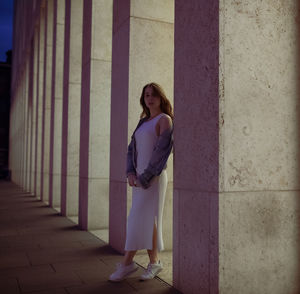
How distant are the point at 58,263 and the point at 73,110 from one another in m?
5.43

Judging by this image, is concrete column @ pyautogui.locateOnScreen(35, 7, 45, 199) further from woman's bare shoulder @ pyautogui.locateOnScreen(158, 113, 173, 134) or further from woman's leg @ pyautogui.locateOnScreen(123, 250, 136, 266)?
woman's bare shoulder @ pyautogui.locateOnScreen(158, 113, 173, 134)

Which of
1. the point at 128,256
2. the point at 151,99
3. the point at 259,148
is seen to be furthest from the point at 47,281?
the point at 259,148

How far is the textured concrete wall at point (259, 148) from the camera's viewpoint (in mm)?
3256

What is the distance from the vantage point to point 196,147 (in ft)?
11.9

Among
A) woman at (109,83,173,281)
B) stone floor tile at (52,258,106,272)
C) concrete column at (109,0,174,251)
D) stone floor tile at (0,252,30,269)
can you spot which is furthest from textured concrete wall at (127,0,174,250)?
stone floor tile at (0,252,30,269)

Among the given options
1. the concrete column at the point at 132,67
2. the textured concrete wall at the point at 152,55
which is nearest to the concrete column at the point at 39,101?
the concrete column at the point at 132,67

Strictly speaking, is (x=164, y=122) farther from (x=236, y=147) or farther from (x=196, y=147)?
(x=236, y=147)

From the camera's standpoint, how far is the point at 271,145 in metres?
3.46

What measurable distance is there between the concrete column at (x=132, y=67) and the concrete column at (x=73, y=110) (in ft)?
12.6

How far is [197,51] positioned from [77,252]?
357 centimetres

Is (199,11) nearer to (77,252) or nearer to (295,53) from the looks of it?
(295,53)

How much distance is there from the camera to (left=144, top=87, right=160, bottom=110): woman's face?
4.32 m

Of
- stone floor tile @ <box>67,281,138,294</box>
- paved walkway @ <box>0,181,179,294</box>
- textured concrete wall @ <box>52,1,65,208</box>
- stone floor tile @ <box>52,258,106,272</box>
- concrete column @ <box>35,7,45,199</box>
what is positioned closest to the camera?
stone floor tile @ <box>67,281,138,294</box>

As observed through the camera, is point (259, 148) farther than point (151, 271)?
No
